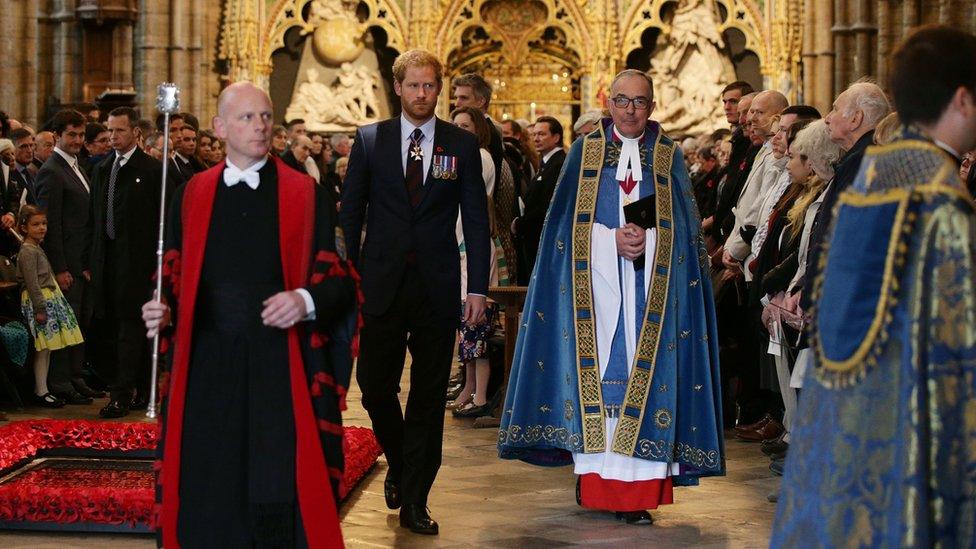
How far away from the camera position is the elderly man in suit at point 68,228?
418 inches

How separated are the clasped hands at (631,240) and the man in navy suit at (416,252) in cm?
62

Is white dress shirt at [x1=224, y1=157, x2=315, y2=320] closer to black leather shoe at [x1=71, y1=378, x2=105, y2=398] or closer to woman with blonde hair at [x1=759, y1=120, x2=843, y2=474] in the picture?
woman with blonde hair at [x1=759, y1=120, x2=843, y2=474]

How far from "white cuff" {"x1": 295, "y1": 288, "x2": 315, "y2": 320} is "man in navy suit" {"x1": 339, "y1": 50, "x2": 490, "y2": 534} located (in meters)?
1.64

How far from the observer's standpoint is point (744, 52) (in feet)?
70.5

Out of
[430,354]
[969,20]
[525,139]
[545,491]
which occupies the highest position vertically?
[969,20]

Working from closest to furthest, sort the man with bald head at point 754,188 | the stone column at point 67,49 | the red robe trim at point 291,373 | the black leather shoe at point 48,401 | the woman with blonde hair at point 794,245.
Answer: the red robe trim at point 291,373, the woman with blonde hair at point 794,245, the man with bald head at point 754,188, the black leather shoe at point 48,401, the stone column at point 67,49

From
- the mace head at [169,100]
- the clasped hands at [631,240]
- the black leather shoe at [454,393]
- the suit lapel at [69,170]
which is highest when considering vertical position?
the suit lapel at [69,170]

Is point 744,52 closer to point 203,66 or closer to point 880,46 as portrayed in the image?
point 880,46

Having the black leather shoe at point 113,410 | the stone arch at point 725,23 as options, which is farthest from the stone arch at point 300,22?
the black leather shoe at point 113,410

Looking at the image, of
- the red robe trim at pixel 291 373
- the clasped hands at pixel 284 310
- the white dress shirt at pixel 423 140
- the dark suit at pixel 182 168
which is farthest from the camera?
the dark suit at pixel 182 168

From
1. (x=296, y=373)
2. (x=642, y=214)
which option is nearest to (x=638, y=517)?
(x=642, y=214)

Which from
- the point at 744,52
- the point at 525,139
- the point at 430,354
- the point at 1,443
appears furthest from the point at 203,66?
the point at 430,354

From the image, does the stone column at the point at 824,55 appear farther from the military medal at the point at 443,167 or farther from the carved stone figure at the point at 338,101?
the military medal at the point at 443,167

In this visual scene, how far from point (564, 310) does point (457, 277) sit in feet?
1.92
